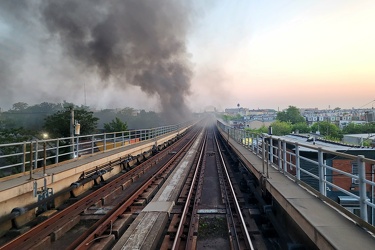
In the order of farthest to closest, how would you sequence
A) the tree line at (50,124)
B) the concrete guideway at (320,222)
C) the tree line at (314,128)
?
the tree line at (314,128), the tree line at (50,124), the concrete guideway at (320,222)

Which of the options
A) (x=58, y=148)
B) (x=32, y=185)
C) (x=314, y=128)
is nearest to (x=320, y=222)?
(x=32, y=185)

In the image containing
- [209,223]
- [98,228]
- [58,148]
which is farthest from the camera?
[58,148]

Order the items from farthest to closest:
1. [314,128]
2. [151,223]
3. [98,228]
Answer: [314,128] < [151,223] < [98,228]

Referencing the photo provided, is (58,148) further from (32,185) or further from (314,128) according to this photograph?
(314,128)

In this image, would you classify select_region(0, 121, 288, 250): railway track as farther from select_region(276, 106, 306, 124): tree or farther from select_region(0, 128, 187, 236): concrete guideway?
select_region(276, 106, 306, 124): tree

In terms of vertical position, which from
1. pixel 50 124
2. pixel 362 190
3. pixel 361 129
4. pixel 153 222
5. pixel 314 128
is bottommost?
pixel 153 222

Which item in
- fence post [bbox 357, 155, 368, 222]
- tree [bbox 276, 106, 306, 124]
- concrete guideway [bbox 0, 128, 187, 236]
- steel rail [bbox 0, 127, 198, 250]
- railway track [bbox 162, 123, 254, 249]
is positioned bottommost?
railway track [bbox 162, 123, 254, 249]

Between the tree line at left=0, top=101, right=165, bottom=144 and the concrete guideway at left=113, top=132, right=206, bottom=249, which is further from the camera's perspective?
the tree line at left=0, top=101, right=165, bottom=144

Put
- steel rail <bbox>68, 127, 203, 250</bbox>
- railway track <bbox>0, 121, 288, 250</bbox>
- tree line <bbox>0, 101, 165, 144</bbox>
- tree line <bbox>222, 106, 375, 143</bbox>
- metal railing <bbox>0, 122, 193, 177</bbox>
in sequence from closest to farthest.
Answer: steel rail <bbox>68, 127, 203, 250</bbox> < railway track <bbox>0, 121, 288, 250</bbox> < metal railing <bbox>0, 122, 193, 177</bbox> < tree line <bbox>0, 101, 165, 144</bbox> < tree line <bbox>222, 106, 375, 143</bbox>

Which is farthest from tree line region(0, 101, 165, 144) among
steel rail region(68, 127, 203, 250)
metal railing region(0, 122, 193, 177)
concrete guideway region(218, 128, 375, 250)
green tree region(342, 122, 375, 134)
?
green tree region(342, 122, 375, 134)

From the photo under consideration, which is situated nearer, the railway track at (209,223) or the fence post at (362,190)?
the fence post at (362,190)

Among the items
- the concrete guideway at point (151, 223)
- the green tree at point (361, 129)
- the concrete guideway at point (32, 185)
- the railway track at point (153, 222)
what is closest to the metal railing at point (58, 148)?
the concrete guideway at point (32, 185)

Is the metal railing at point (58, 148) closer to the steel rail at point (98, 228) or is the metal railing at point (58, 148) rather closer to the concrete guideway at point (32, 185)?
the concrete guideway at point (32, 185)

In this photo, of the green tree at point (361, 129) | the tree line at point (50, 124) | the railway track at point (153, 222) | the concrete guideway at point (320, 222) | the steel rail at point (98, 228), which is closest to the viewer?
the concrete guideway at point (320, 222)
